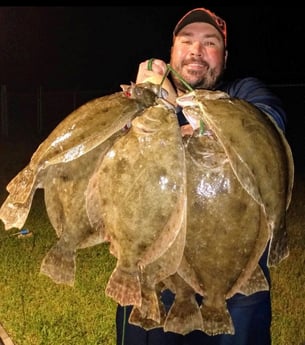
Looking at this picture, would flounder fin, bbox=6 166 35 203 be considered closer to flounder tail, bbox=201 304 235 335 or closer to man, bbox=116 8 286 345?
flounder tail, bbox=201 304 235 335

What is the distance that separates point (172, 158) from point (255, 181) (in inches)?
12.7

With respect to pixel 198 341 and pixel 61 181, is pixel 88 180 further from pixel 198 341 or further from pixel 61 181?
pixel 198 341

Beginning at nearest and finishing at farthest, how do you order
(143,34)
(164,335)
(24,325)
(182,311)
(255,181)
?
1. (255,181)
2. (182,311)
3. (164,335)
4. (24,325)
5. (143,34)

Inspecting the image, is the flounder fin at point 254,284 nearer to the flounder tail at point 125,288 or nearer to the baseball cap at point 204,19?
the flounder tail at point 125,288

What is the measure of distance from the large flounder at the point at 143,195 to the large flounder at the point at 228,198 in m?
0.12

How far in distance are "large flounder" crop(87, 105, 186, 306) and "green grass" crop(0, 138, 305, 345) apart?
3565 millimetres

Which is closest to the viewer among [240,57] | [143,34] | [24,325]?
[24,325]

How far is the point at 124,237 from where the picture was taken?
2.06m

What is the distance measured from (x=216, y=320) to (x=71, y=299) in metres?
4.12

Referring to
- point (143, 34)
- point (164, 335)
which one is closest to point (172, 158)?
point (164, 335)

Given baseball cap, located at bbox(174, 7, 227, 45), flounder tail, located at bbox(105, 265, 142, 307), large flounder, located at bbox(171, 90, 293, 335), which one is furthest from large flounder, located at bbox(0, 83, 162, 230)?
baseball cap, located at bbox(174, 7, 227, 45)

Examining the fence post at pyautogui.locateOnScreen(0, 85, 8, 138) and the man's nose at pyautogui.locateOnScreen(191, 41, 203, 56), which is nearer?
the man's nose at pyautogui.locateOnScreen(191, 41, 203, 56)

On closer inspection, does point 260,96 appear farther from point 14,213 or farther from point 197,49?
point 14,213

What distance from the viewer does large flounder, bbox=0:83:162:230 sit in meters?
2.00
